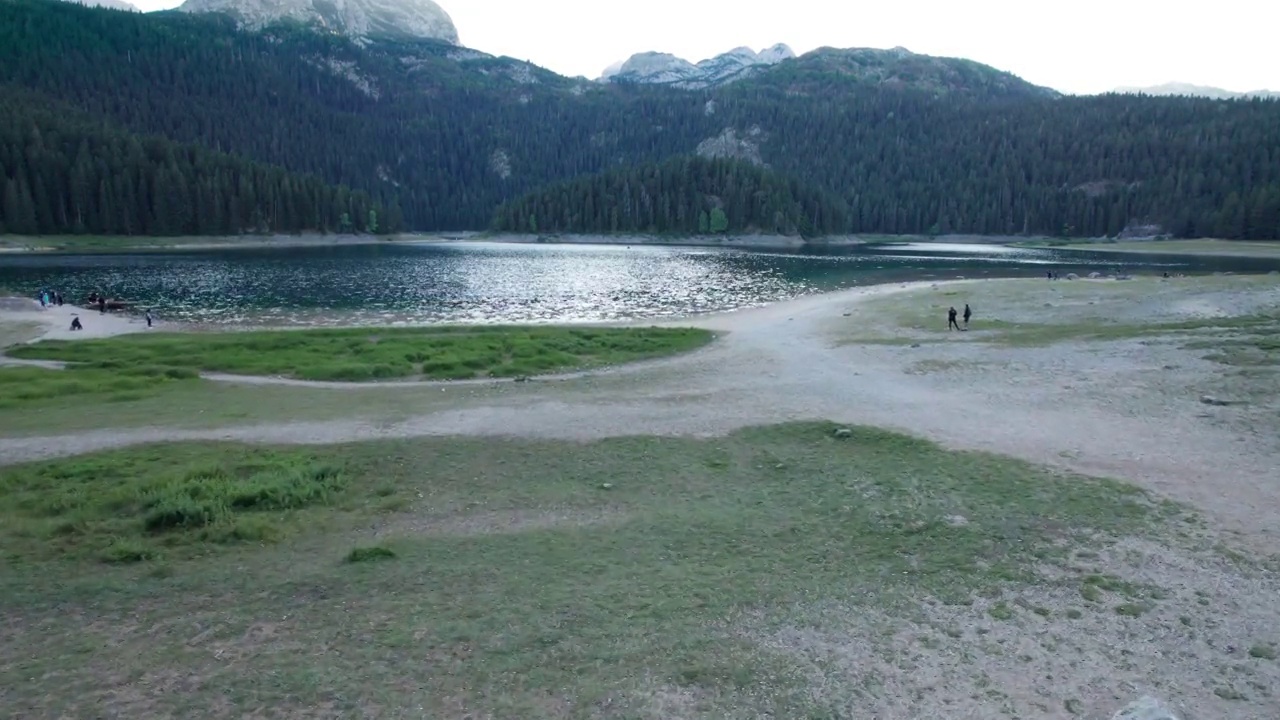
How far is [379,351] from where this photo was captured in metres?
44.0

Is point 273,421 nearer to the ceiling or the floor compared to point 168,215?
nearer to the floor

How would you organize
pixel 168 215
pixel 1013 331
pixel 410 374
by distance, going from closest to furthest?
pixel 410 374 < pixel 1013 331 < pixel 168 215

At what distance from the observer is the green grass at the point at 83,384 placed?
30.6 meters

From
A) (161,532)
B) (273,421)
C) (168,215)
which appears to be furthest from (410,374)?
(168,215)

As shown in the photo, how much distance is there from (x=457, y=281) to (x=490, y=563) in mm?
95723

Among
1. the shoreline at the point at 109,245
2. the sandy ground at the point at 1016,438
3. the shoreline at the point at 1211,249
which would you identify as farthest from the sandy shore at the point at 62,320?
the shoreline at the point at 1211,249

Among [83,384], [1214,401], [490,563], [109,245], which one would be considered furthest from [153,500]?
[109,245]

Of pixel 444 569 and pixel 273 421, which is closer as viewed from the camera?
pixel 444 569

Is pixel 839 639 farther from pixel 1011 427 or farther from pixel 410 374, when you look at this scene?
pixel 410 374

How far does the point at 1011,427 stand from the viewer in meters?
25.6

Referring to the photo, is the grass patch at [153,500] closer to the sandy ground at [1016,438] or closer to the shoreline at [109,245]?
the sandy ground at [1016,438]

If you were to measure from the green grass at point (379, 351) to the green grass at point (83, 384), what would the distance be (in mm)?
2640

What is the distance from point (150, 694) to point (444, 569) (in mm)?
5543

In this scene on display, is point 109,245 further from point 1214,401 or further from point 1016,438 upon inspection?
point 1214,401
